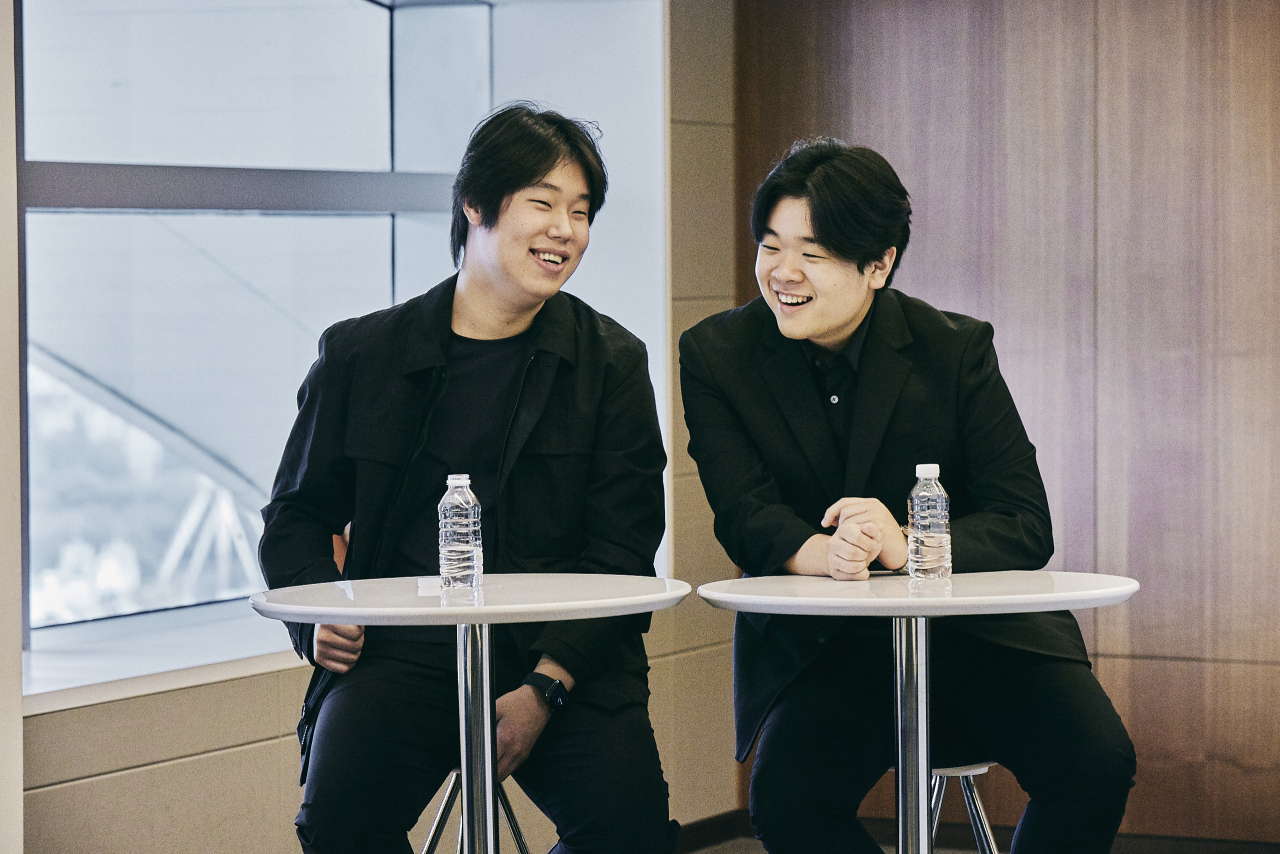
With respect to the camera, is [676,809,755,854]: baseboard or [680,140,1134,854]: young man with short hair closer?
[680,140,1134,854]: young man with short hair

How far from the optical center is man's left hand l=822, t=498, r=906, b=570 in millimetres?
2082

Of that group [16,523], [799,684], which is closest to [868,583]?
[799,684]

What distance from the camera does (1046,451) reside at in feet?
11.5

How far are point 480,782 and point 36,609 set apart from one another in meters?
1.64

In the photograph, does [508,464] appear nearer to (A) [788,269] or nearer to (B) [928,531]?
(A) [788,269]

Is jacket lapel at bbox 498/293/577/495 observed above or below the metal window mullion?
below

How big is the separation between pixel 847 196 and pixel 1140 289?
142 cm

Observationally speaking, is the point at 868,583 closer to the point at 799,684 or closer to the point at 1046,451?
the point at 799,684

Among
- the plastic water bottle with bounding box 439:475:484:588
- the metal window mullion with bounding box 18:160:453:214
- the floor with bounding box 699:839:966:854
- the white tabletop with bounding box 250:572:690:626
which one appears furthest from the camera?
the floor with bounding box 699:839:966:854

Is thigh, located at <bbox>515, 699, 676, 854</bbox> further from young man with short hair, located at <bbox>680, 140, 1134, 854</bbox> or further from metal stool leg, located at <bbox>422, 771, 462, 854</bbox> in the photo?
young man with short hair, located at <bbox>680, 140, 1134, 854</bbox>

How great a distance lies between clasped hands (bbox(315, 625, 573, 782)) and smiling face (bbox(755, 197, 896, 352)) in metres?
0.77

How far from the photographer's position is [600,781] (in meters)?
2.06

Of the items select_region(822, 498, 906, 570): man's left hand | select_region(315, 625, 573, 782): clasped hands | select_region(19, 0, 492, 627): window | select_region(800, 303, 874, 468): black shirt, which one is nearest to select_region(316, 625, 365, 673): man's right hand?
select_region(315, 625, 573, 782): clasped hands

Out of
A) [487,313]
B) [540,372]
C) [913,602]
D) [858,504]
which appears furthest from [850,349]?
[913,602]
